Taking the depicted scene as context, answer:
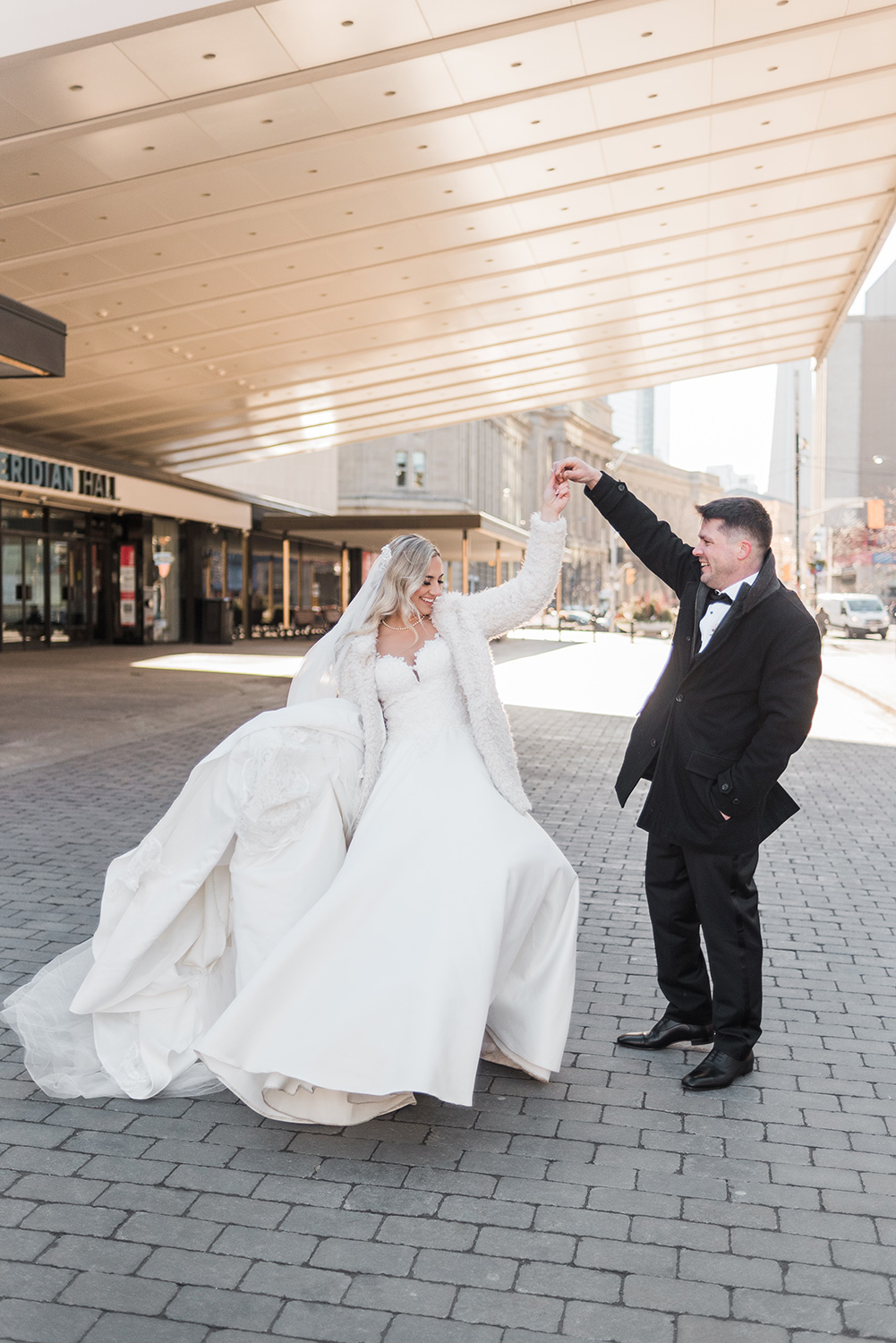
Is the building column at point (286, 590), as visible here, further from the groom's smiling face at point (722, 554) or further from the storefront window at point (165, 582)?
the groom's smiling face at point (722, 554)

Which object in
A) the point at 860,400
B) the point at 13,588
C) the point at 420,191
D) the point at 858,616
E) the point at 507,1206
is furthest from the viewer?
the point at 860,400

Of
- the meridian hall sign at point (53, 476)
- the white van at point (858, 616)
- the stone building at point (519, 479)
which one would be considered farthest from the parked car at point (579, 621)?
the meridian hall sign at point (53, 476)

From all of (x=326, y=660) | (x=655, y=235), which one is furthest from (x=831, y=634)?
(x=326, y=660)

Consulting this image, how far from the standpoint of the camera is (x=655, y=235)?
21000 mm

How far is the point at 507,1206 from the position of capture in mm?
3080

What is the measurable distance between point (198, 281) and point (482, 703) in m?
17.4

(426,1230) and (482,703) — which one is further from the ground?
(482,703)

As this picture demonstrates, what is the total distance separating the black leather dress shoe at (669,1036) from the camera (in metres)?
4.21

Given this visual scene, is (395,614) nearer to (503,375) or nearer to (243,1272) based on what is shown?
(243,1272)

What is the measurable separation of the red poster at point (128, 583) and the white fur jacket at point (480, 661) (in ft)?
97.9

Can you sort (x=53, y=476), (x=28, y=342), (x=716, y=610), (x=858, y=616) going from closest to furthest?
(x=716, y=610)
(x=28, y=342)
(x=53, y=476)
(x=858, y=616)

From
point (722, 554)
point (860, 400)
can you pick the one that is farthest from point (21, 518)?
point (860, 400)

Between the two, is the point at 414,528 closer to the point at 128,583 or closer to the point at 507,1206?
the point at 128,583

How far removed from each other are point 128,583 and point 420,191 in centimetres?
1824
